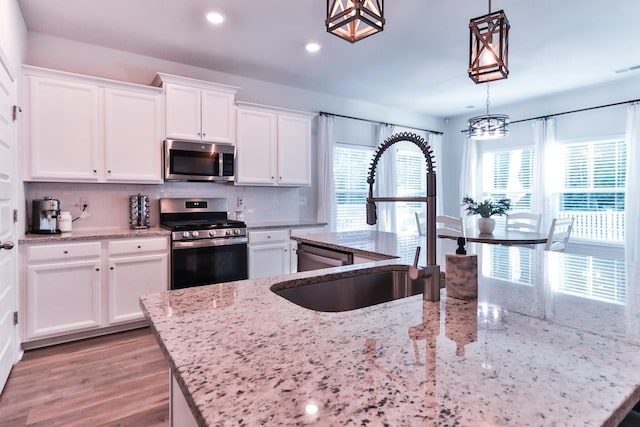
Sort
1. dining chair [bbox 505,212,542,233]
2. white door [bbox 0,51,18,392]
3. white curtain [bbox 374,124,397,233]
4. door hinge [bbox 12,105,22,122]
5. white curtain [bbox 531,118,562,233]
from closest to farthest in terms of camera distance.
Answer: white door [bbox 0,51,18,392] → door hinge [bbox 12,105,22,122] → dining chair [bbox 505,212,542,233] → white curtain [bbox 531,118,562,233] → white curtain [bbox 374,124,397,233]

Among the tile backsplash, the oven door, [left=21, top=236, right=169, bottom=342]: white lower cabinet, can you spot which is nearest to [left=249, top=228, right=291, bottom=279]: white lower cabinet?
the oven door

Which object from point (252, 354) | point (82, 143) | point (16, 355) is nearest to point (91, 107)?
point (82, 143)

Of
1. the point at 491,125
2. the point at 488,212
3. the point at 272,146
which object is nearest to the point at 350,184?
the point at 272,146

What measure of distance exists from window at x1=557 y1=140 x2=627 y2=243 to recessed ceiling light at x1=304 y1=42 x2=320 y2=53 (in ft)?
12.1

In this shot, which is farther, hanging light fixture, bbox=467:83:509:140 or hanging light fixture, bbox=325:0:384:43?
hanging light fixture, bbox=467:83:509:140

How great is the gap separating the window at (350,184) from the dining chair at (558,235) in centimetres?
236

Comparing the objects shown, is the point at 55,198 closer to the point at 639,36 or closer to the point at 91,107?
the point at 91,107

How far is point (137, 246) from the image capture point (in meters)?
3.04

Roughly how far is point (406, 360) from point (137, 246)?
2938 millimetres

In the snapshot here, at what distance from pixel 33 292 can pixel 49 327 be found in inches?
11.8

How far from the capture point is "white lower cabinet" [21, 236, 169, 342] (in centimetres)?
266

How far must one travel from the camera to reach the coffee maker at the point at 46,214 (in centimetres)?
287

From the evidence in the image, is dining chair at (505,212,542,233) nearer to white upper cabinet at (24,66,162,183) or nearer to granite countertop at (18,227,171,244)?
granite countertop at (18,227,171,244)

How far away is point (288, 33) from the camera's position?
3.09m
